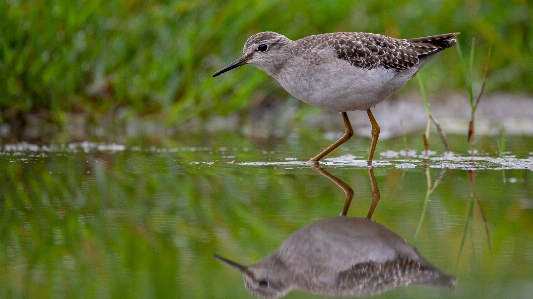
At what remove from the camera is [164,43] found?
373 inches

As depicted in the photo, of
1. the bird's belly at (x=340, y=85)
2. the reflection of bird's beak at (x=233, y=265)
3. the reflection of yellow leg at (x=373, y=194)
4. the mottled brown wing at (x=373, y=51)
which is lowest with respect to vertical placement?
the reflection of bird's beak at (x=233, y=265)

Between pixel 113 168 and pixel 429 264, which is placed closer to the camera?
pixel 429 264

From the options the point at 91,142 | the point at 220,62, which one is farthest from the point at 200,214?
the point at 220,62

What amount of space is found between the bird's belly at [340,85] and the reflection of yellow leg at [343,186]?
1.66 feet

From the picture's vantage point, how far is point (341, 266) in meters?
3.07

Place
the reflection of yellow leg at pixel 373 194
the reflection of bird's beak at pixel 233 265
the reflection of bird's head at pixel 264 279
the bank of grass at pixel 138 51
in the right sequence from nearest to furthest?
the reflection of bird's head at pixel 264 279 < the reflection of bird's beak at pixel 233 265 < the reflection of yellow leg at pixel 373 194 < the bank of grass at pixel 138 51

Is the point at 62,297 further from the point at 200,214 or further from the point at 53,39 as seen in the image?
the point at 53,39

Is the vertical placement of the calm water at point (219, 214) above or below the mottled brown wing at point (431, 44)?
below

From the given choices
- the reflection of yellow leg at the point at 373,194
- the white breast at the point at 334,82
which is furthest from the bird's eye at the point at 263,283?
the white breast at the point at 334,82

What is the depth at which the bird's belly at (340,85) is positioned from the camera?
5766 millimetres

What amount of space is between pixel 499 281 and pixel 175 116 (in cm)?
686

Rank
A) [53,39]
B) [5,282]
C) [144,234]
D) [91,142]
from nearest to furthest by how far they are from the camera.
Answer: [5,282] → [144,234] → [91,142] → [53,39]

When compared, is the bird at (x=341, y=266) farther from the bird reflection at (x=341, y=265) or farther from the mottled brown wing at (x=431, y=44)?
the mottled brown wing at (x=431, y=44)

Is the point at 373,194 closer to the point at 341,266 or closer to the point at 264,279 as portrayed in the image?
the point at 341,266
